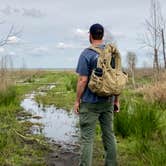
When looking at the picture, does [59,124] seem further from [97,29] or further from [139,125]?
[97,29]

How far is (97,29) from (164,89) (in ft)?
27.7

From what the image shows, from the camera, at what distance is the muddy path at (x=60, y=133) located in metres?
7.53

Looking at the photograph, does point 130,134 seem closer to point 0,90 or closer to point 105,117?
point 105,117

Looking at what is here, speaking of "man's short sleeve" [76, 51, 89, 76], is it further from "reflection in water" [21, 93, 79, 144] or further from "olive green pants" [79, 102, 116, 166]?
"reflection in water" [21, 93, 79, 144]

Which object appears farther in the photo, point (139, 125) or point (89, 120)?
point (139, 125)

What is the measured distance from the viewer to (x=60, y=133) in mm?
10500

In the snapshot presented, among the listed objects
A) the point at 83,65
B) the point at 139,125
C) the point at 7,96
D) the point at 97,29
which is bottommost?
the point at 139,125

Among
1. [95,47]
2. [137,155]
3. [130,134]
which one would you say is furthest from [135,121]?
[95,47]

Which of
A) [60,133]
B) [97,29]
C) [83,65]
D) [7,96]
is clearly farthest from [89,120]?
[7,96]

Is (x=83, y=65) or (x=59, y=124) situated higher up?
(x=83, y=65)

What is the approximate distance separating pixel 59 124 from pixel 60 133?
1786 mm

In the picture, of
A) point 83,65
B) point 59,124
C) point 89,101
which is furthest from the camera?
point 59,124

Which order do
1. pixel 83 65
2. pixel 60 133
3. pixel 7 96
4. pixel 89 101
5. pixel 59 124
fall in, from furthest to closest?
pixel 7 96, pixel 59 124, pixel 60 133, pixel 89 101, pixel 83 65

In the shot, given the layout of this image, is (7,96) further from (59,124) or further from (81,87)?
(81,87)
